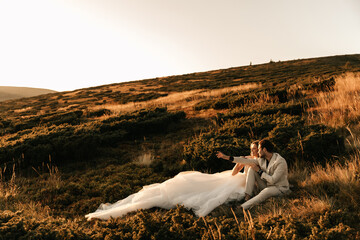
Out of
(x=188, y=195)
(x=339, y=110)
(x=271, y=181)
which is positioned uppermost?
(x=339, y=110)

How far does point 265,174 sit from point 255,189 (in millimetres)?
652

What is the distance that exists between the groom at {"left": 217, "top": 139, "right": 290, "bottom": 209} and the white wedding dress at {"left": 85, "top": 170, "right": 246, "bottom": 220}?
355 mm

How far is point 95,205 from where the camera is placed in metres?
6.26

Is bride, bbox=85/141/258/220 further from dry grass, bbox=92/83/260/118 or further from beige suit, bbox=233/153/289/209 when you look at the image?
dry grass, bbox=92/83/260/118

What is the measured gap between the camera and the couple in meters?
5.41

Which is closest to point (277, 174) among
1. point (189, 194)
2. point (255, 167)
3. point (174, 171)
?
point (255, 167)

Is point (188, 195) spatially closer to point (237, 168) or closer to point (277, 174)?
point (237, 168)

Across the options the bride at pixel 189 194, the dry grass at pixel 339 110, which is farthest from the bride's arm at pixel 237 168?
the dry grass at pixel 339 110

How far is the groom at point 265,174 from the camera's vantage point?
5.37 metres

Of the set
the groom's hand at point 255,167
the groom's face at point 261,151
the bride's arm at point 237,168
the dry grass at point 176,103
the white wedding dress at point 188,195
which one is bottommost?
the white wedding dress at point 188,195

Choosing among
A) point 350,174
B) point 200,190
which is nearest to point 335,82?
point 350,174

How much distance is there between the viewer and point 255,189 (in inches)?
234

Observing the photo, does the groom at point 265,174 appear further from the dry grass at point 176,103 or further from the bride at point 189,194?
the dry grass at point 176,103

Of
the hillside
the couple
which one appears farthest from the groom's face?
the hillside
